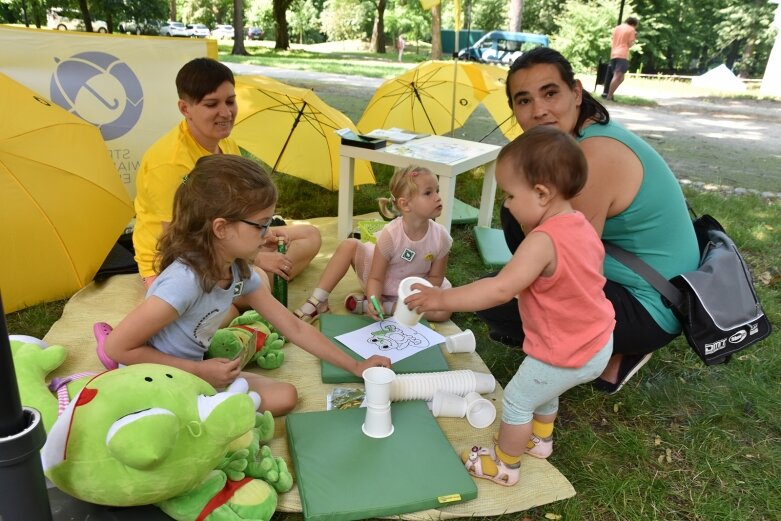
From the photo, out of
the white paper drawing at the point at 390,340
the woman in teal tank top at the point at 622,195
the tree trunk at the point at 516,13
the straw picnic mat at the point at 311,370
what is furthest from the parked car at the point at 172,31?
the woman in teal tank top at the point at 622,195

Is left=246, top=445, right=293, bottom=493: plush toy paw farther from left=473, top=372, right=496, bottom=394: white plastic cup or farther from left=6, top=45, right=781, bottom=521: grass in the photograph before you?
left=473, top=372, right=496, bottom=394: white plastic cup

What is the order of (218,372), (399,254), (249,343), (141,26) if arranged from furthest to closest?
1. (141,26)
2. (399,254)
3. (249,343)
4. (218,372)

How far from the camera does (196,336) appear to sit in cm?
199

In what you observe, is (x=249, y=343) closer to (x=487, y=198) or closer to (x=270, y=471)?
(x=270, y=471)

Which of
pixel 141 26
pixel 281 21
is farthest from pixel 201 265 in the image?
pixel 281 21

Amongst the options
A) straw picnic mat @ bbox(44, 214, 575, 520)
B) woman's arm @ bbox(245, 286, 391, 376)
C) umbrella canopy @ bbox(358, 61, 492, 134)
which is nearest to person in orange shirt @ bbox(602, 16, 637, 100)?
umbrella canopy @ bbox(358, 61, 492, 134)

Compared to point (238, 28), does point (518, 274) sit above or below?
below

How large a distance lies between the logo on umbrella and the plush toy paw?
9.41 ft

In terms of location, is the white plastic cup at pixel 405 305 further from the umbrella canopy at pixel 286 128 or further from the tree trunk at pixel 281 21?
the tree trunk at pixel 281 21

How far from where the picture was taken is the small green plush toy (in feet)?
7.53

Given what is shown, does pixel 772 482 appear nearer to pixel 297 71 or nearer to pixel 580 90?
pixel 580 90

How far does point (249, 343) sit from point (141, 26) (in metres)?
12.5

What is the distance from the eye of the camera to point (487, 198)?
4199 millimetres

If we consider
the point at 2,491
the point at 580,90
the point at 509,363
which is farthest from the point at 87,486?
the point at 580,90
